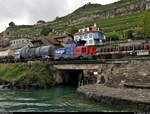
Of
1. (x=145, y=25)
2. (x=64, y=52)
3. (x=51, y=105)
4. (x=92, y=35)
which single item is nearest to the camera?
(x=51, y=105)

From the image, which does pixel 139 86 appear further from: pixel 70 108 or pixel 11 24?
pixel 11 24

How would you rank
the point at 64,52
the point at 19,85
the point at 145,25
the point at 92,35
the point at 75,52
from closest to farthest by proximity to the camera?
1. the point at 19,85
2. the point at 75,52
3. the point at 64,52
4. the point at 145,25
5. the point at 92,35

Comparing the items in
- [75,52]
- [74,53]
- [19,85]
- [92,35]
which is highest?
[92,35]

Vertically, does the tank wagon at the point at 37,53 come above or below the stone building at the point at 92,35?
below

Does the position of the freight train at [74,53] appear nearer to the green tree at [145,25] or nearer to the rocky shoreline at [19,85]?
the rocky shoreline at [19,85]

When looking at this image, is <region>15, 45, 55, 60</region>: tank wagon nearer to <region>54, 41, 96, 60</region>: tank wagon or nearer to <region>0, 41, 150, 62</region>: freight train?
<region>0, 41, 150, 62</region>: freight train

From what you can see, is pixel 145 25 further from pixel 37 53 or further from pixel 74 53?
pixel 37 53

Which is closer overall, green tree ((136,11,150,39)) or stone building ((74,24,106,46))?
green tree ((136,11,150,39))

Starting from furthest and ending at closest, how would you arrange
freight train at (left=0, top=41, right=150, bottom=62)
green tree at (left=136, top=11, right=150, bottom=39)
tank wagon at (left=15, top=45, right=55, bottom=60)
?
green tree at (left=136, top=11, right=150, bottom=39) → tank wagon at (left=15, top=45, right=55, bottom=60) → freight train at (left=0, top=41, right=150, bottom=62)

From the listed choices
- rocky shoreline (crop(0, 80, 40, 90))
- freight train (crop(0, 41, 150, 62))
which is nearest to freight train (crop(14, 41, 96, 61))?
freight train (crop(0, 41, 150, 62))

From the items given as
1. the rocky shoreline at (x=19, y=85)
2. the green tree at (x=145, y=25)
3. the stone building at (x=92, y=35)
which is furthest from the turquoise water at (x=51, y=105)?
the stone building at (x=92, y=35)

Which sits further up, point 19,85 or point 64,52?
point 64,52

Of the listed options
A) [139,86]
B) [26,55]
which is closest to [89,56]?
[139,86]

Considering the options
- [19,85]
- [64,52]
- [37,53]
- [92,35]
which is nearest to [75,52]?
[64,52]
